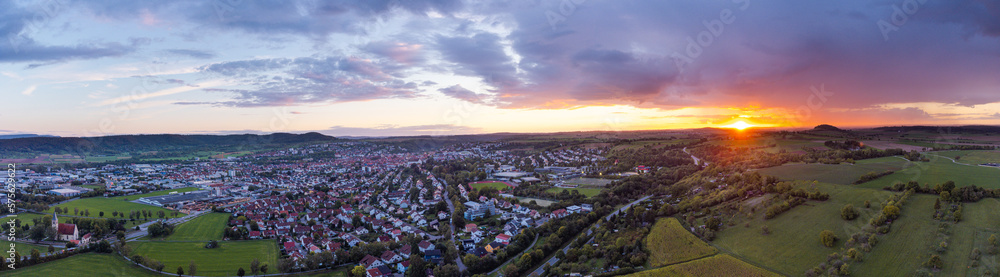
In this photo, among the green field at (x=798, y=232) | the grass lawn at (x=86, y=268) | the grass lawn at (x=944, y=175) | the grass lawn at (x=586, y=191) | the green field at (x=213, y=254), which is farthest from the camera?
the grass lawn at (x=586, y=191)

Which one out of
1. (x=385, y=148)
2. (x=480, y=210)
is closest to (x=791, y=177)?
(x=480, y=210)

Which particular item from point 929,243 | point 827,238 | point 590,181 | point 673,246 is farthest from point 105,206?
point 929,243

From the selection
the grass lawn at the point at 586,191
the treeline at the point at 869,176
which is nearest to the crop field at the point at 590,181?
the grass lawn at the point at 586,191

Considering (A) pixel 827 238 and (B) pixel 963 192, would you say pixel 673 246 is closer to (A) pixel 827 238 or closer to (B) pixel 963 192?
(A) pixel 827 238

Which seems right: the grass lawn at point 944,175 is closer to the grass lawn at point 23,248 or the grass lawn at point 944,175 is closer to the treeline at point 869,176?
the treeline at point 869,176

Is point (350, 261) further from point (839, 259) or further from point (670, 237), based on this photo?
point (839, 259)
